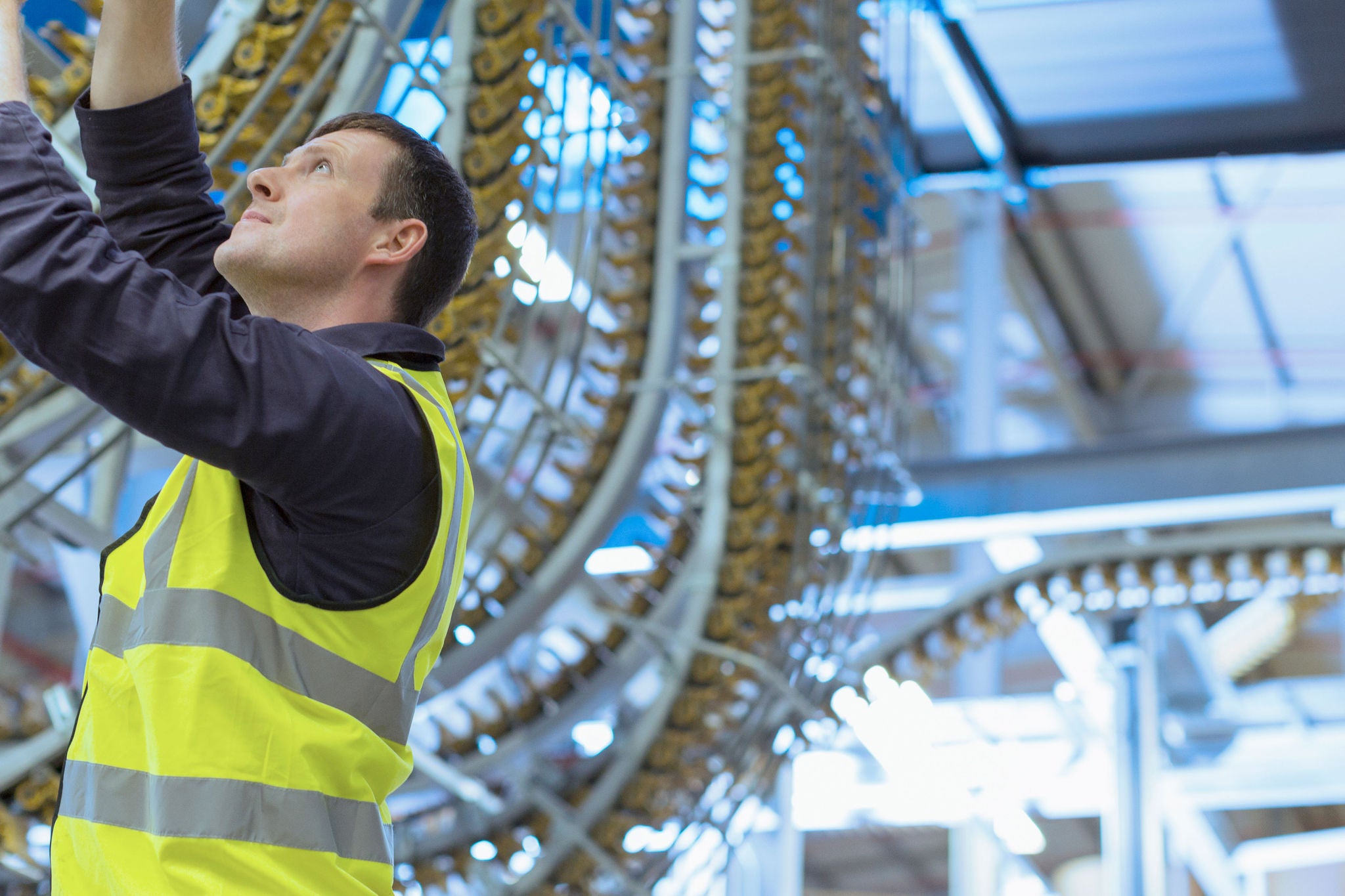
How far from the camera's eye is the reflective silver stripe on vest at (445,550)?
1426mm

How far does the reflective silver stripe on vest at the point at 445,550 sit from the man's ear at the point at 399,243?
9cm

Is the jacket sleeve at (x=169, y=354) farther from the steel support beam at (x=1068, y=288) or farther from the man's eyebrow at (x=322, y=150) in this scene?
the steel support beam at (x=1068, y=288)

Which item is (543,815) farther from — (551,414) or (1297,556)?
(1297,556)

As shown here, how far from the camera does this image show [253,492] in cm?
135

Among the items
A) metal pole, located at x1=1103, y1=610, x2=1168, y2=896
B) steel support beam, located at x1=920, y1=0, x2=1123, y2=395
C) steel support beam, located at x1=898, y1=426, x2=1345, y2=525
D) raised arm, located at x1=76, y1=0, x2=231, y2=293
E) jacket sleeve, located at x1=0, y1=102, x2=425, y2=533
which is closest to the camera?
jacket sleeve, located at x1=0, y1=102, x2=425, y2=533

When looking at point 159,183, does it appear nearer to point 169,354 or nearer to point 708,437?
point 169,354

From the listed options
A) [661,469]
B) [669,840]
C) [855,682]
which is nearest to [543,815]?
[669,840]

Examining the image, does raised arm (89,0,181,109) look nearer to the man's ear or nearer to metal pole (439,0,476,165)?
the man's ear

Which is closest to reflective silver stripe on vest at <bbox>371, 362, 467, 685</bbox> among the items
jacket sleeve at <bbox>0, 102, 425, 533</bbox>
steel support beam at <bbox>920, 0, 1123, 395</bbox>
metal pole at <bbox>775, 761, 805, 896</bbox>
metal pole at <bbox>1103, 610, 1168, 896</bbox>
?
jacket sleeve at <bbox>0, 102, 425, 533</bbox>

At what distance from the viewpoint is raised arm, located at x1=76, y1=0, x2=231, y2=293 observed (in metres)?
1.42

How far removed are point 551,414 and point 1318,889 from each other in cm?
1097

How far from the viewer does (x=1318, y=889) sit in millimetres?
12383

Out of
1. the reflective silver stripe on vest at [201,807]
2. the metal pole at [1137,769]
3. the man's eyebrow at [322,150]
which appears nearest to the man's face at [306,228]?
the man's eyebrow at [322,150]

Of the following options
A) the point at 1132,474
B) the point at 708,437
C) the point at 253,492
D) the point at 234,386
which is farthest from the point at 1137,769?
the point at 234,386
